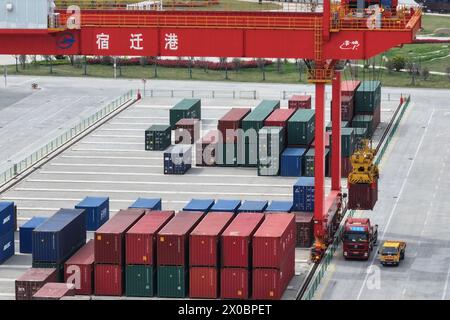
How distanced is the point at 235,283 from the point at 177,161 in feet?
108

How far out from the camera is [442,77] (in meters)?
150

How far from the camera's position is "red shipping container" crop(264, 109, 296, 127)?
105 metres

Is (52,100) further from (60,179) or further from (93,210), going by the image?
(93,210)

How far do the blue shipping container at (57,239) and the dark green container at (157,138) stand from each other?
1456 inches

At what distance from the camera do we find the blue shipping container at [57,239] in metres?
71.8

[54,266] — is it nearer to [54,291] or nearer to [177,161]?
[54,291]

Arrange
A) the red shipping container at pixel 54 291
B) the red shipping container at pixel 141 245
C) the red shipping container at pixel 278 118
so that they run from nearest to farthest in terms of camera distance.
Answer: the red shipping container at pixel 54 291
the red shipping container at pixel 141 245
the red shipping container at pixel 278 118

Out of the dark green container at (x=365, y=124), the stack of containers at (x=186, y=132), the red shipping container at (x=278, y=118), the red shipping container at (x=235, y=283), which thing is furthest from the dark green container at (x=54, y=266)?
the dark green container at (x=365, y=124)

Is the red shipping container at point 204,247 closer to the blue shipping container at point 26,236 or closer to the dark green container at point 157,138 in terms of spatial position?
the blue shipping container at point 26,236

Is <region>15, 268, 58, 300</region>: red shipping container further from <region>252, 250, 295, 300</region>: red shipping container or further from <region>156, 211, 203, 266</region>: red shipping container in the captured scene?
<region>252, 250, 295, 300</region>: red shipping container

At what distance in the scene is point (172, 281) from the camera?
71438mm

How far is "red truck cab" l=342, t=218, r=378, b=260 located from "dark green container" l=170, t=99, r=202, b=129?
131 feet

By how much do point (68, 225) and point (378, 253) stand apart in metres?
19.1
